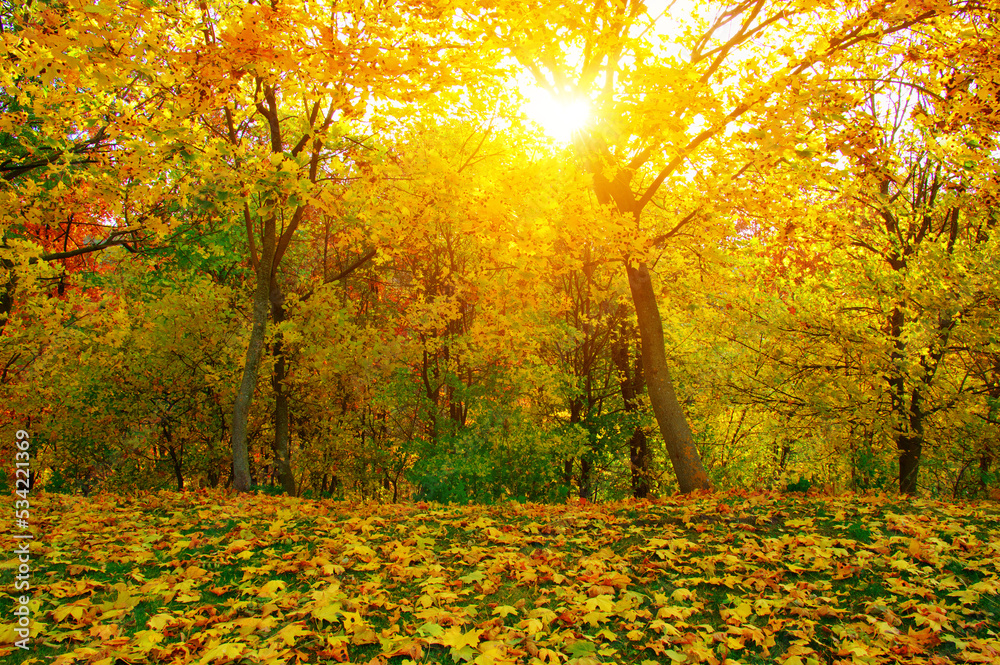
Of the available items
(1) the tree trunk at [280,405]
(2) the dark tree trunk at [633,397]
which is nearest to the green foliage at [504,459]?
A: (2) the dark tree trunk at [633,397]

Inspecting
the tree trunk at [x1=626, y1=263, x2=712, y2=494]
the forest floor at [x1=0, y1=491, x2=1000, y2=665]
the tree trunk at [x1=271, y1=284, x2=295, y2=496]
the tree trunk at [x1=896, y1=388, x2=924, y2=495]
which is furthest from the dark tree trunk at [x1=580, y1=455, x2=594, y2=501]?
the forest floor at [x1=0, y1=491, x2=1000, y2=665]

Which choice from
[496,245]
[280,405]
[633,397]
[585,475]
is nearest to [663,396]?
[496,245]

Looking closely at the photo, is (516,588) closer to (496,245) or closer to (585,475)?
(496,245)

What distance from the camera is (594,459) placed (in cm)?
1371

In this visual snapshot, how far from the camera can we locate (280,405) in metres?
12.0

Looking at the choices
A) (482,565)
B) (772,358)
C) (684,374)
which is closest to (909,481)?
(772,358)

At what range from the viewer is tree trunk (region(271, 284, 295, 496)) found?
1149 centimetres

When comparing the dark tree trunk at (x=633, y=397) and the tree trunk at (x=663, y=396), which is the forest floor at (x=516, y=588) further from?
the dark tree trunk at (x=633, y=397)

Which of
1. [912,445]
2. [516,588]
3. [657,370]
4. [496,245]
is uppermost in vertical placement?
[496,245]

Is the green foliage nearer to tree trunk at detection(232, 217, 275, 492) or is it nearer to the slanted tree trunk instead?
the slanted tree trunk

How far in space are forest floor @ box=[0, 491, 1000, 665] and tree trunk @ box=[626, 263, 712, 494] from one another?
2021 mm

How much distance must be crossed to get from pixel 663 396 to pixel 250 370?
5961 millimetres

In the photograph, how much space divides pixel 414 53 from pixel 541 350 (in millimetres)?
8294

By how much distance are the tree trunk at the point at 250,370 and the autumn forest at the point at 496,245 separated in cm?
6
